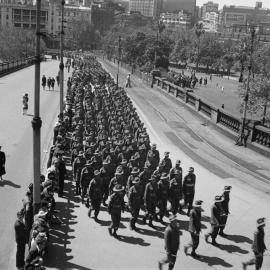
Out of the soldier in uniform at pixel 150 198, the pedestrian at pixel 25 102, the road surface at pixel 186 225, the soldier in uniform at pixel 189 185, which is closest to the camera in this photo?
the road surface at pixel 186 225

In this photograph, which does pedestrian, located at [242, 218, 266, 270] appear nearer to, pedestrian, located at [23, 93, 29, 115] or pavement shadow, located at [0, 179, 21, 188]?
pavement shadow, located at [0, 179, 21, 188]

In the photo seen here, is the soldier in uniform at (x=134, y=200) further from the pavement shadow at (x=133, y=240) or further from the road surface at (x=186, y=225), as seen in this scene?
the pavement shadow at (x=133, y=240)

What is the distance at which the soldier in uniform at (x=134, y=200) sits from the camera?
14.4 metres

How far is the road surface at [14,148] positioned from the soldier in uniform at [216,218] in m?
5.29

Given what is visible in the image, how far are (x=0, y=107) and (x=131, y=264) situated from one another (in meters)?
26.6

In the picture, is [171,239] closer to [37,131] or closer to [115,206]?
[115,206]

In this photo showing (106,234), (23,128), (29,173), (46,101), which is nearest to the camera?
(106,234)

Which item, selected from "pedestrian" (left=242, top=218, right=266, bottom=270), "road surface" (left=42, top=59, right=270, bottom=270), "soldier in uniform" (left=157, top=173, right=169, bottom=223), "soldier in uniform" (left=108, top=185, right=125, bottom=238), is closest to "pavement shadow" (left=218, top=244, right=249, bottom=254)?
"road surface" (left=42, top=59, right=270, bottom=270)

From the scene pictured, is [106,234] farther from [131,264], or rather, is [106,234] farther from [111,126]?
[111,126]

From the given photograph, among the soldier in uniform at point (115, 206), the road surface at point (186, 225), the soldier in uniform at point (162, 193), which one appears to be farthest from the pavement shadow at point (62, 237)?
the soldier in uniform at point (162, 193)

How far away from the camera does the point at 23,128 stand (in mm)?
28953

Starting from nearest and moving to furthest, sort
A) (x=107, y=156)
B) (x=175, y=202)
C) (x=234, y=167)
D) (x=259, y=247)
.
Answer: (x=259, y=247) < (x=175, y=202) < (x=107, y=156) < (x=234, y=167)

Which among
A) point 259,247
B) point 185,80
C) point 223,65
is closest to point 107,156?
point 259,247

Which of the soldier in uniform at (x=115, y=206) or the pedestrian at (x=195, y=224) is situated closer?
the pedestrian at (x=195, y=224)
